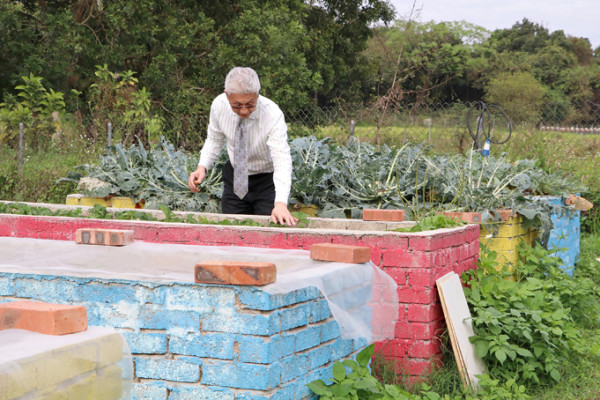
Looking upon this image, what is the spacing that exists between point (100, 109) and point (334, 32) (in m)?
12.3

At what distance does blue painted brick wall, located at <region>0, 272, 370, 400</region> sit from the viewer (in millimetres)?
2738

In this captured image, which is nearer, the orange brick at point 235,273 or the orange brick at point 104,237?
the orange brick at point 235,273

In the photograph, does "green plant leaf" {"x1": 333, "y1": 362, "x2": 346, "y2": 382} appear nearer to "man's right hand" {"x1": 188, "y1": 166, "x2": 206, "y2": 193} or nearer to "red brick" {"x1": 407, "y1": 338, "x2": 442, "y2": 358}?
"red brick" {"x1": 407, "y1": 338, "x2": 442, "y2": 358}

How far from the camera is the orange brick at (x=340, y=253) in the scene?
3.42 metres

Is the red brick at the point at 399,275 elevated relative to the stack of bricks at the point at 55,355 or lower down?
lower down

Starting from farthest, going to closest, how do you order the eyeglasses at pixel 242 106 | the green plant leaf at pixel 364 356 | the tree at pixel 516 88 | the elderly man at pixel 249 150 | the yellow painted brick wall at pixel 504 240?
the tree at pixel 516 88
the yellow painted brick wall at pixel 504 240
the eyeglasses at pixel 242 106
the elderly man at pixel 249 150
the green plant leaf at pixel 364 356

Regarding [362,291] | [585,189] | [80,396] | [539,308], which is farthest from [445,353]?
[585,189]

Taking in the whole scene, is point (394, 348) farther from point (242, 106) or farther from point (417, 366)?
point (242, 106)

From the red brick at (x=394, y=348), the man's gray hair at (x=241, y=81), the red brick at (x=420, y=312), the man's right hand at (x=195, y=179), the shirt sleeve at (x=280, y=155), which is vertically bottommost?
the red brick at (x=394, y=348)

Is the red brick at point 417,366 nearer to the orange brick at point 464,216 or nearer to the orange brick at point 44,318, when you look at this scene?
the orange brick at point 464,216

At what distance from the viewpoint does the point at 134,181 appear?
6.70 m

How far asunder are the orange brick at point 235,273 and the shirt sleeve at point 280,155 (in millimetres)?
1809

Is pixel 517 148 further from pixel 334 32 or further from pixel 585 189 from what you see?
pixel 334 32

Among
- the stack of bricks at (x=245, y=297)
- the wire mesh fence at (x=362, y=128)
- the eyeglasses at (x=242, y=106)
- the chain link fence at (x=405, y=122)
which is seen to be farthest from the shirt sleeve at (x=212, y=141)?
the wire mesh fence at (x=362, y=128)
